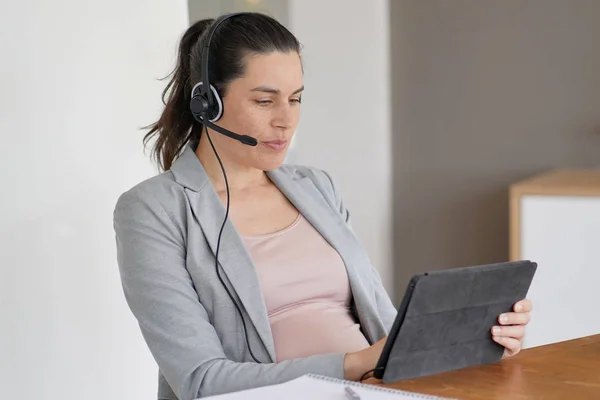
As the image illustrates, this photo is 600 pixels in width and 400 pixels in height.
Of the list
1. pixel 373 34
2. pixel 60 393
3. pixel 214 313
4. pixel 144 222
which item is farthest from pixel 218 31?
pixel 373 34

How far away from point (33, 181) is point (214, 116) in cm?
47

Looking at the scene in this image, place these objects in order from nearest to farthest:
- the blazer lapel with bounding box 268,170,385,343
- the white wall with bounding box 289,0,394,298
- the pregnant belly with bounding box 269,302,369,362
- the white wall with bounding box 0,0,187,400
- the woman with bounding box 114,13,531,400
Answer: the woman with bounding box 114,13,531,400
the pregnant belly with bounding box 269,302,369,362
the blazer lapel with bounding box 268,170,385,343
the white wall with bounding box 0,0,187,400
the white wall with bounding box 289,0,394,298

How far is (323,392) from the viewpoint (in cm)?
117

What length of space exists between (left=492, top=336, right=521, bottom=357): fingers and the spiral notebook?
22 centimetres

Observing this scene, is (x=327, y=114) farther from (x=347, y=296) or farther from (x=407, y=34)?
(x=347, y=296)

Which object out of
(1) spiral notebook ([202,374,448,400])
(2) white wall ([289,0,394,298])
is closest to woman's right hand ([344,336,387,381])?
(1) spiral notebook ([202,374,448,400])

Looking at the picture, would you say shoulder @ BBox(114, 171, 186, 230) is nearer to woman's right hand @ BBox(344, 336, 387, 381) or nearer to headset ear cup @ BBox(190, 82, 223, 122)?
headset ear cup @ BBox(190, 82, 223, 122)

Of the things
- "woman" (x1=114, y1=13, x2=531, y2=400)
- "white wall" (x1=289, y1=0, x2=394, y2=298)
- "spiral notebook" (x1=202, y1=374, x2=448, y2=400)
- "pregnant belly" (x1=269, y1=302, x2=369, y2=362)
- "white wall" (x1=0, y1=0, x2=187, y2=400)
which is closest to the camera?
"spiral notebook" (x1=202, y1=374, x2=448, y2=400)

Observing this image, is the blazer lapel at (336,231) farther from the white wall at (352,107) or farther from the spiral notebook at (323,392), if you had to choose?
the white wall at (352,107)

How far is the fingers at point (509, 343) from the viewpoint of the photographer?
4.35 feet

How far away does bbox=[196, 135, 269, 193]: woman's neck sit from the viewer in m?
1.70

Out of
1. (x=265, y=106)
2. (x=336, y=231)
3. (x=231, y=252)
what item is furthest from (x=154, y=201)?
(x=336, y=231)

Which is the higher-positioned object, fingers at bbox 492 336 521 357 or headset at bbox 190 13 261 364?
headset at bbox 190 13 261 364

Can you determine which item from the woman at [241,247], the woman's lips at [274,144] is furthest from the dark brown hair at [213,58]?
the woman's lips at [274,144]
